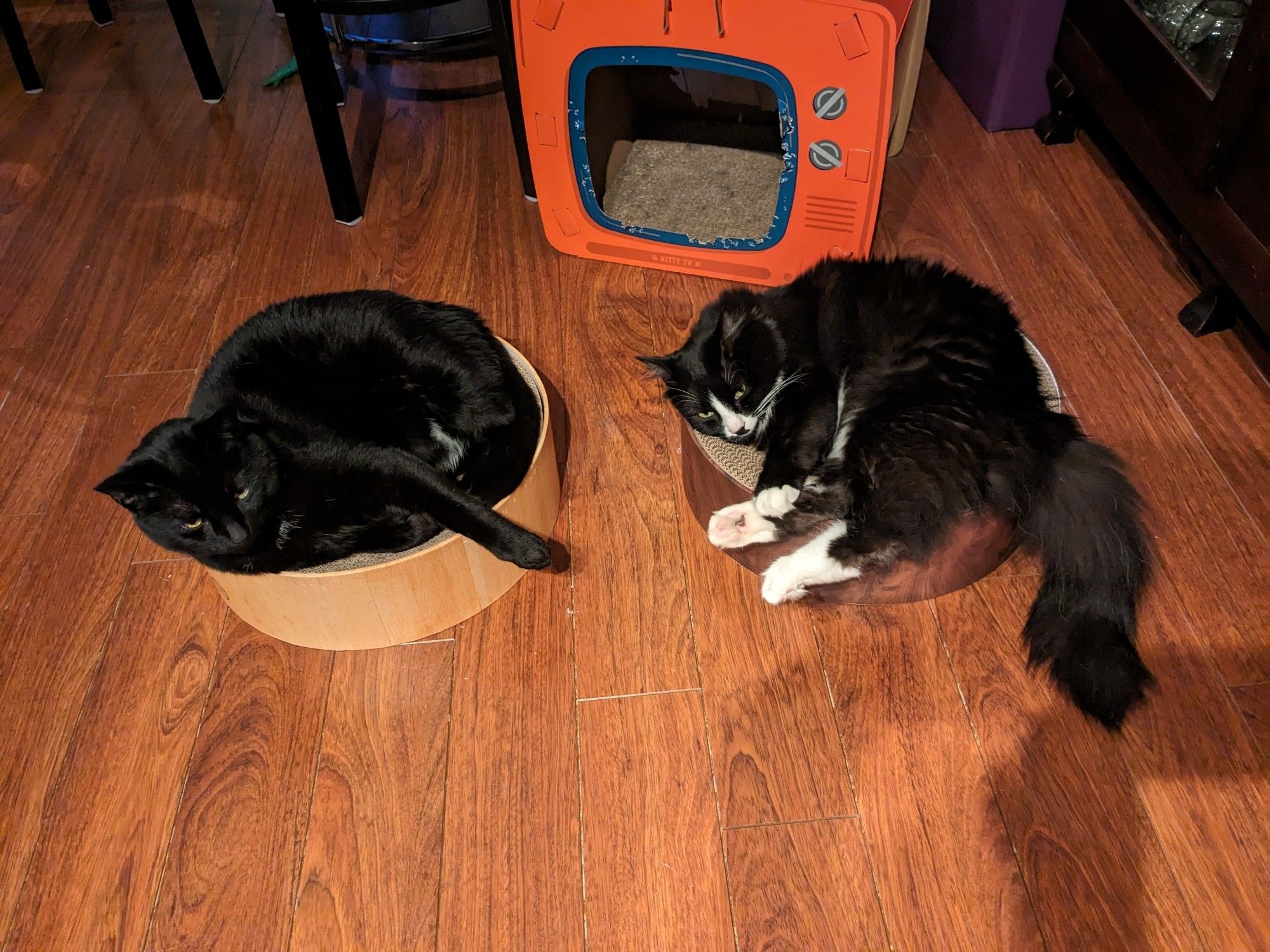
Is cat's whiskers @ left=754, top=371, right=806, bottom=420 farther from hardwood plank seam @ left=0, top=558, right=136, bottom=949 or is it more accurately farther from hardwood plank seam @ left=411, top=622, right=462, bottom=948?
hardwood plank seam @ left=0, top=558, right=136, bottom=949

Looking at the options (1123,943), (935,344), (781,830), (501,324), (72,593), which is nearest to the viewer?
(1123,943)

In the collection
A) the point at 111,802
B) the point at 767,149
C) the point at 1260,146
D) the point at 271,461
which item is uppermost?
the point at 1260,146

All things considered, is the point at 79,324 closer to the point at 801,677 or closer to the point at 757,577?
the point at 757,577

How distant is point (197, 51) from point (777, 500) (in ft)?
7.49

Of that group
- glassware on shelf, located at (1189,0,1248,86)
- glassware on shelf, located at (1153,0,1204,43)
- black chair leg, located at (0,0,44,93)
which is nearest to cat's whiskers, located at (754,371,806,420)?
glassware on shelf, located at (1189,0,1248,86)

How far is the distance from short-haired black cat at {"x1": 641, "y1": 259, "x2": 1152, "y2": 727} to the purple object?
1173 mm

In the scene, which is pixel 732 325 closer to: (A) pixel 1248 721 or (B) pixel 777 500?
(B) pixel 777 500

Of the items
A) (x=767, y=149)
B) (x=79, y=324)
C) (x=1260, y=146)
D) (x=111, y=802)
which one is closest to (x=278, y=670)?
(x=111, y=802)

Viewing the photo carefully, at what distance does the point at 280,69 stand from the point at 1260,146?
2604mm

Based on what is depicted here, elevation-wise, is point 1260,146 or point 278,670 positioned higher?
point 1260,146

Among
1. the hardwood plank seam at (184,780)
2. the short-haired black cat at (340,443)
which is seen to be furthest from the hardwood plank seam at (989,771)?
the hardwood plank seam at (184,780)

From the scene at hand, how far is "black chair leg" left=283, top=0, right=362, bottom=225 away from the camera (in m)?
2.01

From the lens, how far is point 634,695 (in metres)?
1.44

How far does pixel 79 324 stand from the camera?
83.7 inches
